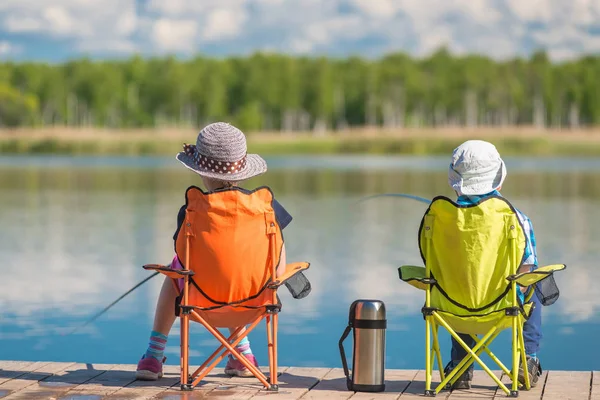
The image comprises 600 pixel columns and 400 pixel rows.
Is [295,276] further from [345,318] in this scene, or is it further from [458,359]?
[345,318]

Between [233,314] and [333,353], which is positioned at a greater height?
[233,314]

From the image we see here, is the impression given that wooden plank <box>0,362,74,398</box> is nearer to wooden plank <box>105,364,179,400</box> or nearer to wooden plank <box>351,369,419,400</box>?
wooden plank <box>105,364,179,400</box>

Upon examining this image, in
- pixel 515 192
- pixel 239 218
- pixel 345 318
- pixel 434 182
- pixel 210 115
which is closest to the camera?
pixel 239 218

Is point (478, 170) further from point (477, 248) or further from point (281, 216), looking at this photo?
point (281, 216)

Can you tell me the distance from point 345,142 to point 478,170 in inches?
1868

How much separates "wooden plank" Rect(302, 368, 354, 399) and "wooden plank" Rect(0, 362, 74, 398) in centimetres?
118

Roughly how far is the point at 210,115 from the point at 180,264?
92632 millimetres

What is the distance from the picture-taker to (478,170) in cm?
451

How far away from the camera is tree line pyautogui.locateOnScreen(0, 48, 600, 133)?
97188 millimetres

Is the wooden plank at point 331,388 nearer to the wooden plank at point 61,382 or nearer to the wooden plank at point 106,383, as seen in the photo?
the wooden plank at point 106,383

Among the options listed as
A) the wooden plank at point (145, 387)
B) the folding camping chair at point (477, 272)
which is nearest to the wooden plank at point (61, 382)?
the wooden plank at point (145, 387)

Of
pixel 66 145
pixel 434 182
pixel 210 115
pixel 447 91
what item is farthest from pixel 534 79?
pixel 434 182

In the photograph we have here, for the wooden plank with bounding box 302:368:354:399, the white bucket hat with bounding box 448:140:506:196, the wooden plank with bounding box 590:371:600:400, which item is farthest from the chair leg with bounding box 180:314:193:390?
the wooden plank with bounding box 590:371:600:400

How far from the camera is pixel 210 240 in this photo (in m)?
4.47
